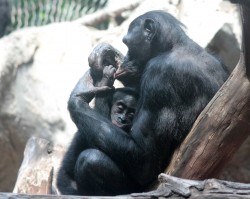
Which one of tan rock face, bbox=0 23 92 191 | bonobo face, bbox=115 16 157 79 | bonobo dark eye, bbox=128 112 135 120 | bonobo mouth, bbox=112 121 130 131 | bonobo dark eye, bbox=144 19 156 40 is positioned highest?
bonobo dark eye, bbox=144 19 156 40

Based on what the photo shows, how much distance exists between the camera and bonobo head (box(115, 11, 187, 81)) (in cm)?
484

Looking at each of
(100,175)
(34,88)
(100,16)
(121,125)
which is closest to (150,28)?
(121,125)

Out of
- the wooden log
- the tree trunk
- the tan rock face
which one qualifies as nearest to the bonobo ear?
the tree trunk

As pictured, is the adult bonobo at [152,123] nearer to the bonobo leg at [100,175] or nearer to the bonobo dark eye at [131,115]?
the bonobo leg at [100,175]

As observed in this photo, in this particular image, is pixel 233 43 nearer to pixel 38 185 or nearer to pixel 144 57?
pixel 144 57

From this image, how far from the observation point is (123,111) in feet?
16.1

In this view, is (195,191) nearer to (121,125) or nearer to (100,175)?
(100,175)

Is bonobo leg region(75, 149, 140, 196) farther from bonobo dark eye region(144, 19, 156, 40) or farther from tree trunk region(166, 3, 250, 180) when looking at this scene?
bonobo dark eye region(144, 19, 156, 40)

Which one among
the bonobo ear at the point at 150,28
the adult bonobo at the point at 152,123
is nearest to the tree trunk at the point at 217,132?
the adult bonobo at the point at 152,123

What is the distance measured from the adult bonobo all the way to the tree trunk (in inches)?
9.2

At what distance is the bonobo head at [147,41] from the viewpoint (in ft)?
15.9

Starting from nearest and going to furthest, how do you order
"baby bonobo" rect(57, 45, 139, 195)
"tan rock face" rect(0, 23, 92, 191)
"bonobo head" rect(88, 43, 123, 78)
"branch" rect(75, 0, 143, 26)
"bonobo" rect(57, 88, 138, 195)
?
"bonobo" rect(57, 88, 138, 195)
"baby bonobo" rect(57, 45, 139, 195)
"bonobo head" rect(88, 43, 123, 78)
"tan rock face" rect(0, 23, 92, 191)
"branch" rect(75, 0, 143, 26)

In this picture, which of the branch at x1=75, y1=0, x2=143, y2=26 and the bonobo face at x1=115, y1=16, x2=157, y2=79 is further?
the branch at x1=75, y1=0, x2=143, y2=26

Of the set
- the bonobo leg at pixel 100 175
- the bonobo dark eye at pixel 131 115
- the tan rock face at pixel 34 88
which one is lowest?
the tan rock face at pixel 34 88
